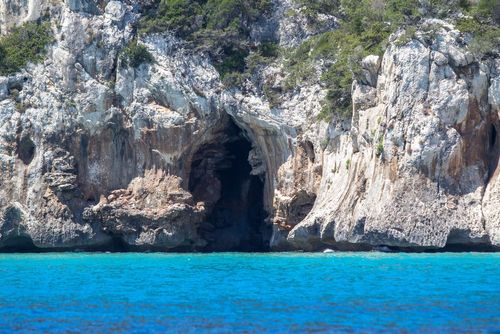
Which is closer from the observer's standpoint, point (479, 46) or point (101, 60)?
point (479, 46)

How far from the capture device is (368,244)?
3803cm

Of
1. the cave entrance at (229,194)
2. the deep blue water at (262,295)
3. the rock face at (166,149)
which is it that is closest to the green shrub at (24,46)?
the rock face at (166,149)

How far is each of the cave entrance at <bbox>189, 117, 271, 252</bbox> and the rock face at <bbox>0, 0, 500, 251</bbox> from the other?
0.06m

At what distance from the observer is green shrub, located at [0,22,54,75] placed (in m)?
46.1

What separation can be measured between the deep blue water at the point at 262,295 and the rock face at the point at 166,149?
239 inches

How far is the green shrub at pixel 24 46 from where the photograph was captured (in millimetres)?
46062

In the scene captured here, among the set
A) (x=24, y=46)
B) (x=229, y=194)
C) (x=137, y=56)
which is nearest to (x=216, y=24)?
(x=137, y=56)

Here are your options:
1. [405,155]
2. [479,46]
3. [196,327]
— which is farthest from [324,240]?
[196,327]

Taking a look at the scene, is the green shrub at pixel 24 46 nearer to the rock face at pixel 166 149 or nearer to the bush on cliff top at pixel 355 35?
the rock face at pixel 166 149

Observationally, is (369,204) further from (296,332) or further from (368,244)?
(296,332)

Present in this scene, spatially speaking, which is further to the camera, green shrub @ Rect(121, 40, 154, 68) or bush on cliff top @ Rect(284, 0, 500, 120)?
green shrub @ Rect(121, 40, 154, 68)

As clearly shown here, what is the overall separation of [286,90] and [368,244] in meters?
8.62

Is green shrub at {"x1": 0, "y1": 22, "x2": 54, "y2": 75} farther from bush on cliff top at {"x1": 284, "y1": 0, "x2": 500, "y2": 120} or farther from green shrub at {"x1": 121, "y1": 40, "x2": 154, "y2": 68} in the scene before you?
bush on cliff top at {"x1": 284, "y1": 0, "x2": 500, "y2": 120}

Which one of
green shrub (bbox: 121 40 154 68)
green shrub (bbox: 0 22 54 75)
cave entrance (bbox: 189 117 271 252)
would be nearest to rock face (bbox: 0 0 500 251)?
cave entrance (bbox: 189 117 271 252)
